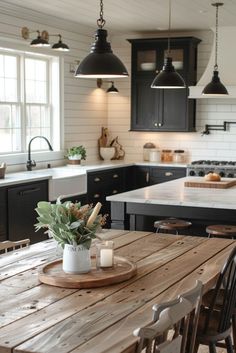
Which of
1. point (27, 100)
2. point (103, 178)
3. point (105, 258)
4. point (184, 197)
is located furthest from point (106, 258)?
point (103, 178)

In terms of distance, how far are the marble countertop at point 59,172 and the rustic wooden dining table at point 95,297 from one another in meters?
2.33

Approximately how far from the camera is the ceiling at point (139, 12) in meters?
6.51

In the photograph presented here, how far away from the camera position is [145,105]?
28.4ft

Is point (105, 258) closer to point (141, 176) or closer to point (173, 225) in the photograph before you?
point (173, 225)

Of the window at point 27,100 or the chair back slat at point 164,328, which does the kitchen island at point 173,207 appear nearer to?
the window at point 27,100

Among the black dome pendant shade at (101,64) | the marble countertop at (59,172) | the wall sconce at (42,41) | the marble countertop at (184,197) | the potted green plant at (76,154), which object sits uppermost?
the wall sconce at (42,41)

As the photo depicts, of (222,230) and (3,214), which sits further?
(3,214)

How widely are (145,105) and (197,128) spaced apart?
0.82m

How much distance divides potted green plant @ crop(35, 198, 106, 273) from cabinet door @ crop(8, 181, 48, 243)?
2.95 metres

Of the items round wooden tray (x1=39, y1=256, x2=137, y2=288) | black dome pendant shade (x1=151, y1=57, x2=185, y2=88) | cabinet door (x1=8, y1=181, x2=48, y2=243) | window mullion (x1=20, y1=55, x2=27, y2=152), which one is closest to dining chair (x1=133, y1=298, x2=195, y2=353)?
round wooden tray (x1=39, y1=256, x2=137, y2=288)

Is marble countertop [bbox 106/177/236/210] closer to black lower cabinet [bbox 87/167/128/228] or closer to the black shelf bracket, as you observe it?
black lower cabinet [bbox 87/167/128/228]

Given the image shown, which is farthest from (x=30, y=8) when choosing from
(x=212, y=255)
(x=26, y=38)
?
(x=212, y=255)

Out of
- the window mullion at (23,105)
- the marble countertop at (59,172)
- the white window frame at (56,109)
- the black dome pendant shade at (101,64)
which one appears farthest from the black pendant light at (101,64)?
the white window frame at (56,109)

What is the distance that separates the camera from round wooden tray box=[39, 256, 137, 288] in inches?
110
